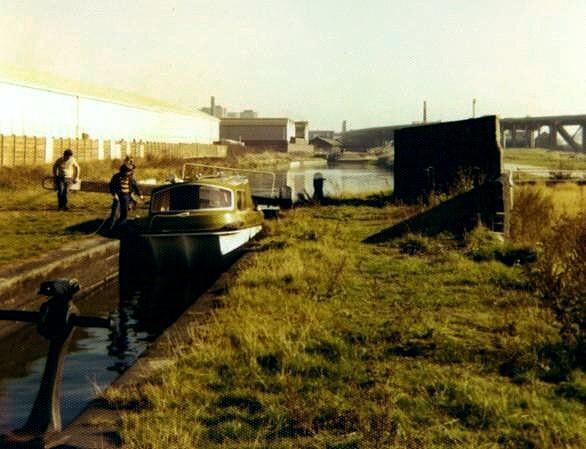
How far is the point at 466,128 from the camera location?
18266mm

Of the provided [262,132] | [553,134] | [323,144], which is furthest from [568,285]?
[323,144]

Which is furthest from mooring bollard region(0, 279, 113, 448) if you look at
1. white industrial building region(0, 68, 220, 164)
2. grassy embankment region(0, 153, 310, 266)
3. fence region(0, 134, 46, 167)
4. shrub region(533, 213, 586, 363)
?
white industrial building region(0, 68, 220, 164)

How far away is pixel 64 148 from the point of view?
1401 inches

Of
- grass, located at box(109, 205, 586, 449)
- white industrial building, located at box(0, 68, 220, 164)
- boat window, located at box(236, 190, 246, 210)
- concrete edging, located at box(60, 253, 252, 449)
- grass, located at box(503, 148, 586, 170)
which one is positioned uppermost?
white industrial building, located at box(0, 68, 220, 164)

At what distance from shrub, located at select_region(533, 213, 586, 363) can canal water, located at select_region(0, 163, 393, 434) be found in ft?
13.5

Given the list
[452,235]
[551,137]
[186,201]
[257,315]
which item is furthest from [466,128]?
[551,137]

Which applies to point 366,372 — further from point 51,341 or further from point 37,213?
point 37,213

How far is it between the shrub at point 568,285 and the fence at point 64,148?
2622cm

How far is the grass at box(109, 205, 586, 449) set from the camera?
4.06 meters

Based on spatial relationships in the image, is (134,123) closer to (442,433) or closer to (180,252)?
(180,252)

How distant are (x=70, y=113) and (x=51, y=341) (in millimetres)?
40506

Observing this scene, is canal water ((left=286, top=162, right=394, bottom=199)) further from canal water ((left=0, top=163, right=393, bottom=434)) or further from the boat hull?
canal water ((left=0, top=163, right=393, bottom=434))

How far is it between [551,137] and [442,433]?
400 ft

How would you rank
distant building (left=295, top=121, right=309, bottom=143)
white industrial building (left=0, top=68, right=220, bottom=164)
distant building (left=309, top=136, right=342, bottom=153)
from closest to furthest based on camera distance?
white industrial building (left=0, top=68, right=220, bottom=164)
distant building (left=295, top=121, right=309, bottom=143)
distant building (left=309, top=136, right=342, bottom=153)
